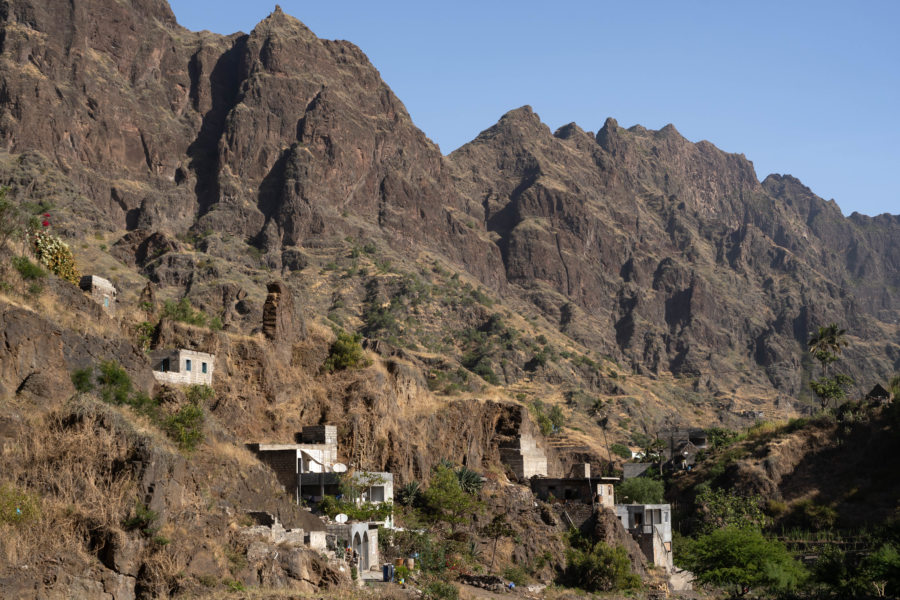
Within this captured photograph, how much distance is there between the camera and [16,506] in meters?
31.3

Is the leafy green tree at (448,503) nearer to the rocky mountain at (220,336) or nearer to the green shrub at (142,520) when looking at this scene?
the rocky mountain at (220,336)

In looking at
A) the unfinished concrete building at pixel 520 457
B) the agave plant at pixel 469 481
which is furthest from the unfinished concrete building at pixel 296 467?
the unfinished concrete building at pixel 520 457

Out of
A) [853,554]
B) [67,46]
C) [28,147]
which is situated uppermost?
[67,46]

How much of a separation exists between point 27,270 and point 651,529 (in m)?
54.8

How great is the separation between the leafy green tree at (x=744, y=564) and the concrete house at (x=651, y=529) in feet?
22.1

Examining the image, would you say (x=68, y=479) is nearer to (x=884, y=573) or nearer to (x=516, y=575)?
(x=516, y=575)

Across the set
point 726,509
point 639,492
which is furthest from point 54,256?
point 726,509

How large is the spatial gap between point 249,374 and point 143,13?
16201 cm

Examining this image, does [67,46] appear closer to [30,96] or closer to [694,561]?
[30,96]

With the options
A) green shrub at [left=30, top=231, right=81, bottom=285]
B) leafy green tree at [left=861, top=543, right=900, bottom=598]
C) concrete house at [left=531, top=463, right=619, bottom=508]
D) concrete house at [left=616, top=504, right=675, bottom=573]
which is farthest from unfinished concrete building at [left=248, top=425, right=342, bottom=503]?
leafy green tree at [left=861, top=543, right=900, bottom=598]

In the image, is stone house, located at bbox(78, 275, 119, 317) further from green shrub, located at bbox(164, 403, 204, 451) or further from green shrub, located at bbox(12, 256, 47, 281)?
green shrub, located at bbox(164, 403, 204, 451)

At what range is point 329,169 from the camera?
189 metres

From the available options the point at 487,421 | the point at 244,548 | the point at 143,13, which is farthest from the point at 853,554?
the point at 143,13

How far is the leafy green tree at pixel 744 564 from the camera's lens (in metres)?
64.8
